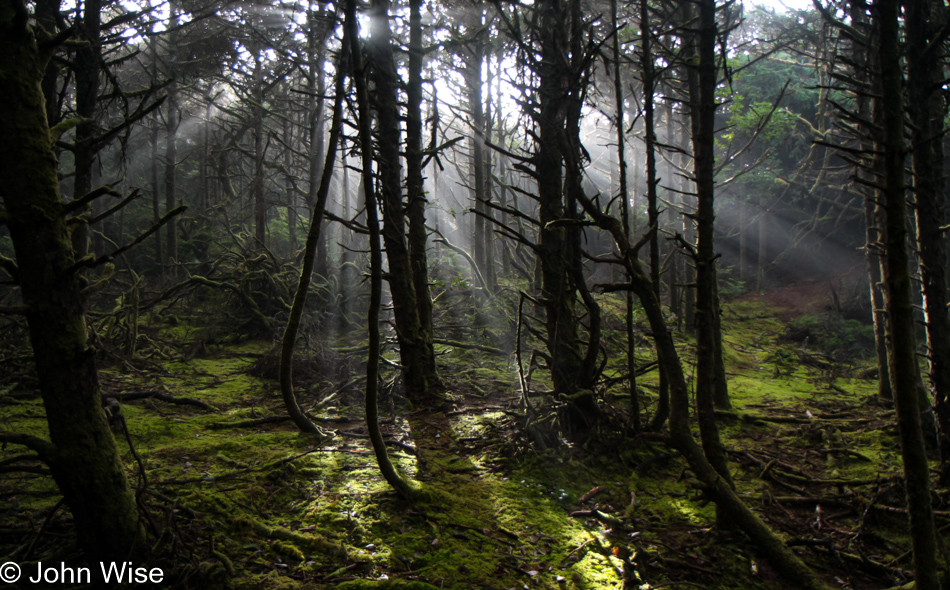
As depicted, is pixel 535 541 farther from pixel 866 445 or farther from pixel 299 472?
pixel 866 445

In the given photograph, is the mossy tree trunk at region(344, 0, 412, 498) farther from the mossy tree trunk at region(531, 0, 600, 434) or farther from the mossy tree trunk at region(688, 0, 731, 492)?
the mossy tree trunk at region(688, 0, 731, 492)

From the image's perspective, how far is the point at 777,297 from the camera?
19.0m

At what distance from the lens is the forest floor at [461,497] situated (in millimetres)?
2959

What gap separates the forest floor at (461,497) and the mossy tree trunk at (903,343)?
3.54ft

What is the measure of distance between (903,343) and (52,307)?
3.93 meters

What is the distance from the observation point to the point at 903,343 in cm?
237

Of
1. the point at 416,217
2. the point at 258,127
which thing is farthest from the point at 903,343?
the point at 258,127

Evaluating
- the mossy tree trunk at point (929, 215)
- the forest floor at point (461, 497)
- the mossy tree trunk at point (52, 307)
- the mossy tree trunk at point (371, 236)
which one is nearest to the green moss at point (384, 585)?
the forest floor at point (461, 497)

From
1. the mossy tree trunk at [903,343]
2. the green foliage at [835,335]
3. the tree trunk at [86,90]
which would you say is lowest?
the green foliage at [835,335]

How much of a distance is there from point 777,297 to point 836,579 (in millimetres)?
18259

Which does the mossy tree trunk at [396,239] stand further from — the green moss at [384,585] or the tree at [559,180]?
the green moss at [384,585]

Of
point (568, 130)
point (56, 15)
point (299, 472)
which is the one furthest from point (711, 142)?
point (56, 15)

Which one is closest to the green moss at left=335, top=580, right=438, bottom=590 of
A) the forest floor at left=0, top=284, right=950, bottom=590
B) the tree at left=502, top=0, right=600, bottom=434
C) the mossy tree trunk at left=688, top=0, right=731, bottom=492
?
the forest floor at left=0, top=284, right=950, bottom=590

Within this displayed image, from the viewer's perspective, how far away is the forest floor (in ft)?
9.71
